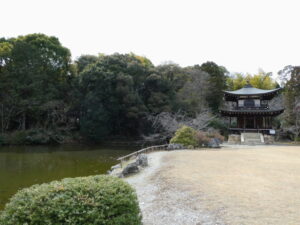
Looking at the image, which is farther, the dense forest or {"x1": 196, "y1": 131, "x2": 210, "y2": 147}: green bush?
the dense forest

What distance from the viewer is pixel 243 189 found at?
559 cm

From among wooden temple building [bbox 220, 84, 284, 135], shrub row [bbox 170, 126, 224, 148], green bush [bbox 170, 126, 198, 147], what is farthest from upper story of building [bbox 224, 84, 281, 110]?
green bush [bbox 170, 126, 198, 147]

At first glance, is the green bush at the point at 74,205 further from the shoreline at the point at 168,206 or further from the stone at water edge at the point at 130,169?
the stone at water edge at the point at 130,169

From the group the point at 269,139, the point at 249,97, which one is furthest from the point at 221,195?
the point at 249,97

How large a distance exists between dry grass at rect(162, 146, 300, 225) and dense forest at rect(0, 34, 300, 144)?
42.7ft

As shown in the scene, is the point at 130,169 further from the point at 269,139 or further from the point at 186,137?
the point at 269,139

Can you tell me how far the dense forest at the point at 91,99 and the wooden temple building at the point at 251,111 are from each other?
2.14 metres

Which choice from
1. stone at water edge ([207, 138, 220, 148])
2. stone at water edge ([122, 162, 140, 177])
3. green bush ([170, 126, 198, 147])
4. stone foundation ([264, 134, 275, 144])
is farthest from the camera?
stone foundation ([264, 134, 275, 144])

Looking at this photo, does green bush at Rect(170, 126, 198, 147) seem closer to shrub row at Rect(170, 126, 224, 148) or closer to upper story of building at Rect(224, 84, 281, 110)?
shrub row at Rect(170, 126, 224, 148)

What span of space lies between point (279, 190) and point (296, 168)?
3.44m

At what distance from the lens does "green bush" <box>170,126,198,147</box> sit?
15663mm

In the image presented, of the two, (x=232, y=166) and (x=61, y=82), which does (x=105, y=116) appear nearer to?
(x=61, y=82)

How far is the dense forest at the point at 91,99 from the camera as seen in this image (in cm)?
2380

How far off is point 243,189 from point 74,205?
4.29m
